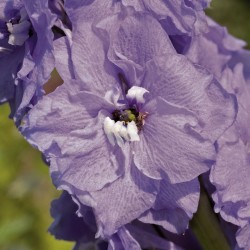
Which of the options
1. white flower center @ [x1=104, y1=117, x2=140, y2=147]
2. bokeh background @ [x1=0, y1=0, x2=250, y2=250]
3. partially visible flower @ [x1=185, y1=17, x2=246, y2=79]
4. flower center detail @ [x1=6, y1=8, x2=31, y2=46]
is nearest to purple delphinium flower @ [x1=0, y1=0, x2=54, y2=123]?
flower center detail @ [x1=6, y1=8, x2=31, y2=46]

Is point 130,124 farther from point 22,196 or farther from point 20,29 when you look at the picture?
point 22,196

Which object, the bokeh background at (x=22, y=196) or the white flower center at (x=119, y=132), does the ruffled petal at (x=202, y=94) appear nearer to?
the white flower center at (x=119, y=132)

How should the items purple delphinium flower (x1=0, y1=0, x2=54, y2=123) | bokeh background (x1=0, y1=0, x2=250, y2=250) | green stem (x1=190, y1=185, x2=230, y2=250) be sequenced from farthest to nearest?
1. bokeh background (x1=0, y1=0, x2=250, y2=250)
2. green stem (x1=190, y1=185, x2=230, y2=250)
3. purple delphinium flower (x1=0, y1=0, x2=54, y2=123)

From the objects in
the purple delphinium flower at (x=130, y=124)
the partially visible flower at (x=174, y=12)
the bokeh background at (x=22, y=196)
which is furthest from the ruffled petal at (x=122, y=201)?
the bokeh background at (x=22, y=196)

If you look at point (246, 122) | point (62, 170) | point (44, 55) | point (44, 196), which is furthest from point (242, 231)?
point (44, 196)

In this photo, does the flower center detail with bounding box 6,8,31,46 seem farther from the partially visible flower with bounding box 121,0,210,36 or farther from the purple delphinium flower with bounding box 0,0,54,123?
the partially visible flower with bounding box 121,0,210,36

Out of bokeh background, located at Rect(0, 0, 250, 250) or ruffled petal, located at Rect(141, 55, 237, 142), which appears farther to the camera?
bokeh background, located at Rect(0, 0, 250, 250)

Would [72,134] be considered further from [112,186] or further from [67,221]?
[67,221]
